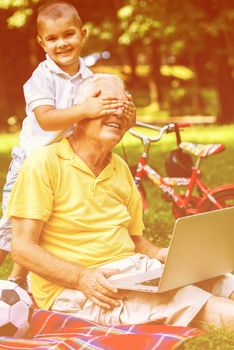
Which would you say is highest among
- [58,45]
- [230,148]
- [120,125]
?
[58,45]

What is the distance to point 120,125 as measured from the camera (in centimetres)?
394

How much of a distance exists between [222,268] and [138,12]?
1494 cm

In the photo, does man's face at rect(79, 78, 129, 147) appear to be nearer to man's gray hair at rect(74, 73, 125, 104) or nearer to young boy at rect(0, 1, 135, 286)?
man's gray hair at rect(74, 73, 125, 104)

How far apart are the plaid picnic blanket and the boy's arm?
90 cm

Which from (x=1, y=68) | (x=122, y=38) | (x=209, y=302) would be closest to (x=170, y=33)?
(x=122, y=38)

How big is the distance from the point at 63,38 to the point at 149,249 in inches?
→ 48.3

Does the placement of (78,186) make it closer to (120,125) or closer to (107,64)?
(120,125)

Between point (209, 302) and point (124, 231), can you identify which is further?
point (124, 231)

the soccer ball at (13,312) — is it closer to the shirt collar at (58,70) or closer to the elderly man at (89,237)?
the elderly man at (89,237)

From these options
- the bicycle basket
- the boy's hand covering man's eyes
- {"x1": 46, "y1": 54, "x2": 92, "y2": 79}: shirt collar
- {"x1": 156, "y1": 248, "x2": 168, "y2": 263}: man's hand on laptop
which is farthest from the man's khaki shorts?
the bicycle basket

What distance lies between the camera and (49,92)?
185 inches

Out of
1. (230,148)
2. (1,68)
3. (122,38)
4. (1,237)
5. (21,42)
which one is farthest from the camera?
(21,42)

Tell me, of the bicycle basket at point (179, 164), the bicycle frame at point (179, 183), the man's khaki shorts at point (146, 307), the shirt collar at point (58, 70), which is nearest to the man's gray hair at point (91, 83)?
the shirt collar at point (58, 70)

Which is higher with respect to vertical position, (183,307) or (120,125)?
(120,125)
